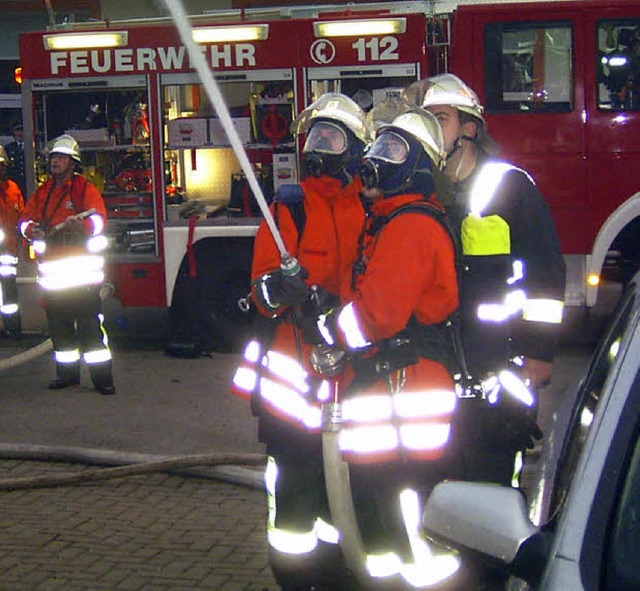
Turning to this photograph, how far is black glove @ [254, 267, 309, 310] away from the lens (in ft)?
13.9

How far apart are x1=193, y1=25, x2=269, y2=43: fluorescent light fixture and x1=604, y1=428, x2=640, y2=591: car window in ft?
26.4

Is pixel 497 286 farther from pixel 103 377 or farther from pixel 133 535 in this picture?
pixel 103 377

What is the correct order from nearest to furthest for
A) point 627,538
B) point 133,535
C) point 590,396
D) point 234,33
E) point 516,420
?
point 627,538
point 590,396
point 516,420
point 133,535
point 234,33

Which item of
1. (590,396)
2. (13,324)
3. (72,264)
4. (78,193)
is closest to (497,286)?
(590,396)

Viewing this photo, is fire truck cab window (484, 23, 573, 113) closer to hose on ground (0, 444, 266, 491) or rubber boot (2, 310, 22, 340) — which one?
hose on ground (0, 444, 266, 491)

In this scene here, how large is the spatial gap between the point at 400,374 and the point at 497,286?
0.44m

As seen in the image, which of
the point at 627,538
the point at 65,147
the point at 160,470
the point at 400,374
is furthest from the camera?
the point at 65,147

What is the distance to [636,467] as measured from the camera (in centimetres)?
231

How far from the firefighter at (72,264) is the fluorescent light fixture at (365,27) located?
2.27 m

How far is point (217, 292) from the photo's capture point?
33.6ft

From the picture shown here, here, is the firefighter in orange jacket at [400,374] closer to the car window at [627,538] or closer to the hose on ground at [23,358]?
the car window at [627,538]

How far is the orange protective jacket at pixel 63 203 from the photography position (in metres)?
8.80

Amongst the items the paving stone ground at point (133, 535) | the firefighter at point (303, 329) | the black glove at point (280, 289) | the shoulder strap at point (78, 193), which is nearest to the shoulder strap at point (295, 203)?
the firefighter at point (303, 329)

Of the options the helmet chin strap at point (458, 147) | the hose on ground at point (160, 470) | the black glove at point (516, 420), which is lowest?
the hose on ground at point (160, 470)
